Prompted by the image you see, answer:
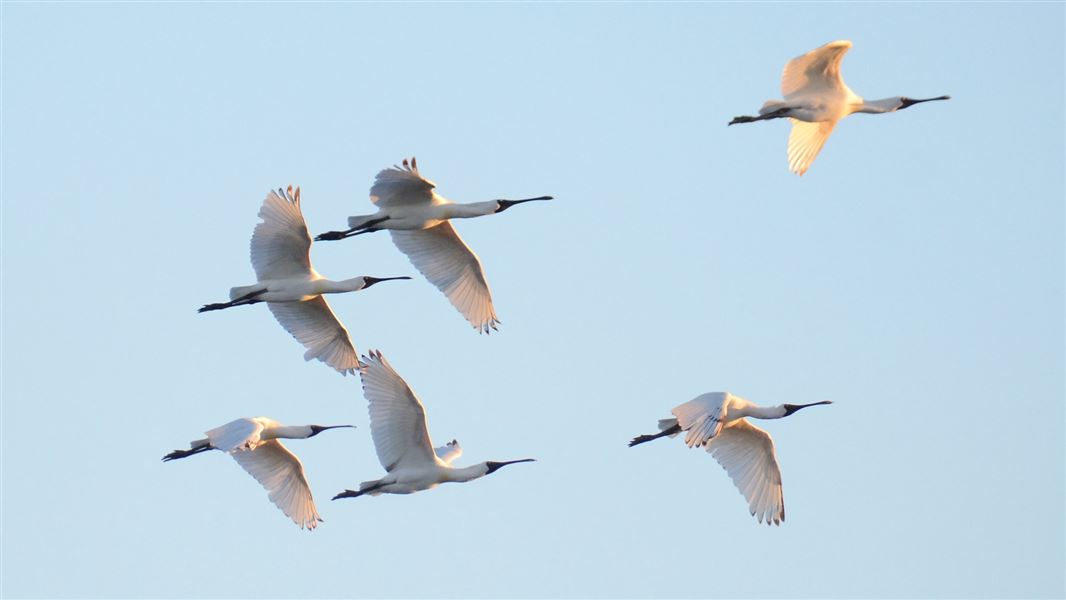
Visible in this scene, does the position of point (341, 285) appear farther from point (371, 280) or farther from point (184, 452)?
point (184, 452)

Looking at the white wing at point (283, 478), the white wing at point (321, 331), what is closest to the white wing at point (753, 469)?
the white wing at point (321, 331)

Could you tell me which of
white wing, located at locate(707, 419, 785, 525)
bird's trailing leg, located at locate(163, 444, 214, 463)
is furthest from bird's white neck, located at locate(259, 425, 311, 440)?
white wing, located at locate(707, 419, 785, 525)

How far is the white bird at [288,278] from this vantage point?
35.2 m

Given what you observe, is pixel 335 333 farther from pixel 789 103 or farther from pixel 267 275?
pixel 789 103

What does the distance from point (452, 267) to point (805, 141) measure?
502 centimetres

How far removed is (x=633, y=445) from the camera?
34531 mm

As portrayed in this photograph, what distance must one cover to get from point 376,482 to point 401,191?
12.0 feet

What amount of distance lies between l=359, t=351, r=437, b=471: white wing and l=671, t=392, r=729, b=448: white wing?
10.7 feet

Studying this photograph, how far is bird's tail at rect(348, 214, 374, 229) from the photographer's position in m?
35.7

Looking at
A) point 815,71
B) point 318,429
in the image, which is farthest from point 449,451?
point 815,71

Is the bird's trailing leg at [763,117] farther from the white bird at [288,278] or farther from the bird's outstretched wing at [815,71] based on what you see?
the white bird at [288,278]

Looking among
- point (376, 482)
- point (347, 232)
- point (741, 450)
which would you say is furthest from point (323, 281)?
point (741, 450)

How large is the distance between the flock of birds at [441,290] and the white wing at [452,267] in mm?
13

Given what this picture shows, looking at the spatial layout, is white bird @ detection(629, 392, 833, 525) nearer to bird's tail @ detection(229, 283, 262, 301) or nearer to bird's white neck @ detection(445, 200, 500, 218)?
bird's white neck @ detection(445, 200, 500, 218)
